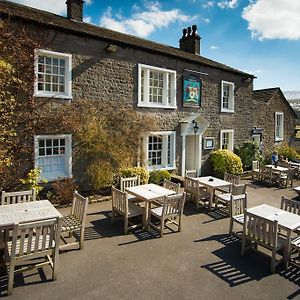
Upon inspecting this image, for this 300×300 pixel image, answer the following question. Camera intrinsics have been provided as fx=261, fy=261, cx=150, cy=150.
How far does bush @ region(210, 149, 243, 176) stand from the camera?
13977 millimetres

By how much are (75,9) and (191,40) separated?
319 inches

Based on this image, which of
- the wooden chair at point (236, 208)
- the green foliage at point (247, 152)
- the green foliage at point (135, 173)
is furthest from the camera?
the green foliage at point (247, 152)

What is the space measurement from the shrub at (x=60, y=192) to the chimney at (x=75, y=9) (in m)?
7.54

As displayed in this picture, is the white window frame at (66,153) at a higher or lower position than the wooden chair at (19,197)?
higher

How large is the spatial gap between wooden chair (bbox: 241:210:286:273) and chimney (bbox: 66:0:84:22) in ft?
36.4

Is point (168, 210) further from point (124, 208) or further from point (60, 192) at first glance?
point (60, 192)

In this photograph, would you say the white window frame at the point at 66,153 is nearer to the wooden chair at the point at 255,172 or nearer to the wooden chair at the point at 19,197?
the wooden chair at the point at 19,197

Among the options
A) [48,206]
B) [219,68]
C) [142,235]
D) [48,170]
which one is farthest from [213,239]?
[219,68]

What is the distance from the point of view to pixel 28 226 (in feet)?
14.4

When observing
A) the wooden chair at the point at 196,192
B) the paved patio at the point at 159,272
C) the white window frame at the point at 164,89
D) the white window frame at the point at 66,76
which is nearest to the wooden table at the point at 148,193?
the paved patio at the point at 159,272

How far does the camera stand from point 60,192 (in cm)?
910

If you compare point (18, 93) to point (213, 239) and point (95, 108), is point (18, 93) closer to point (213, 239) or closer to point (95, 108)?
point (95, 108)

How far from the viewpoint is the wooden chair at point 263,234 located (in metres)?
5.25

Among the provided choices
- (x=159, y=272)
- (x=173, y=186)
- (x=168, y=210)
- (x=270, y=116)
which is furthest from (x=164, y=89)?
(x=270, y=116)
